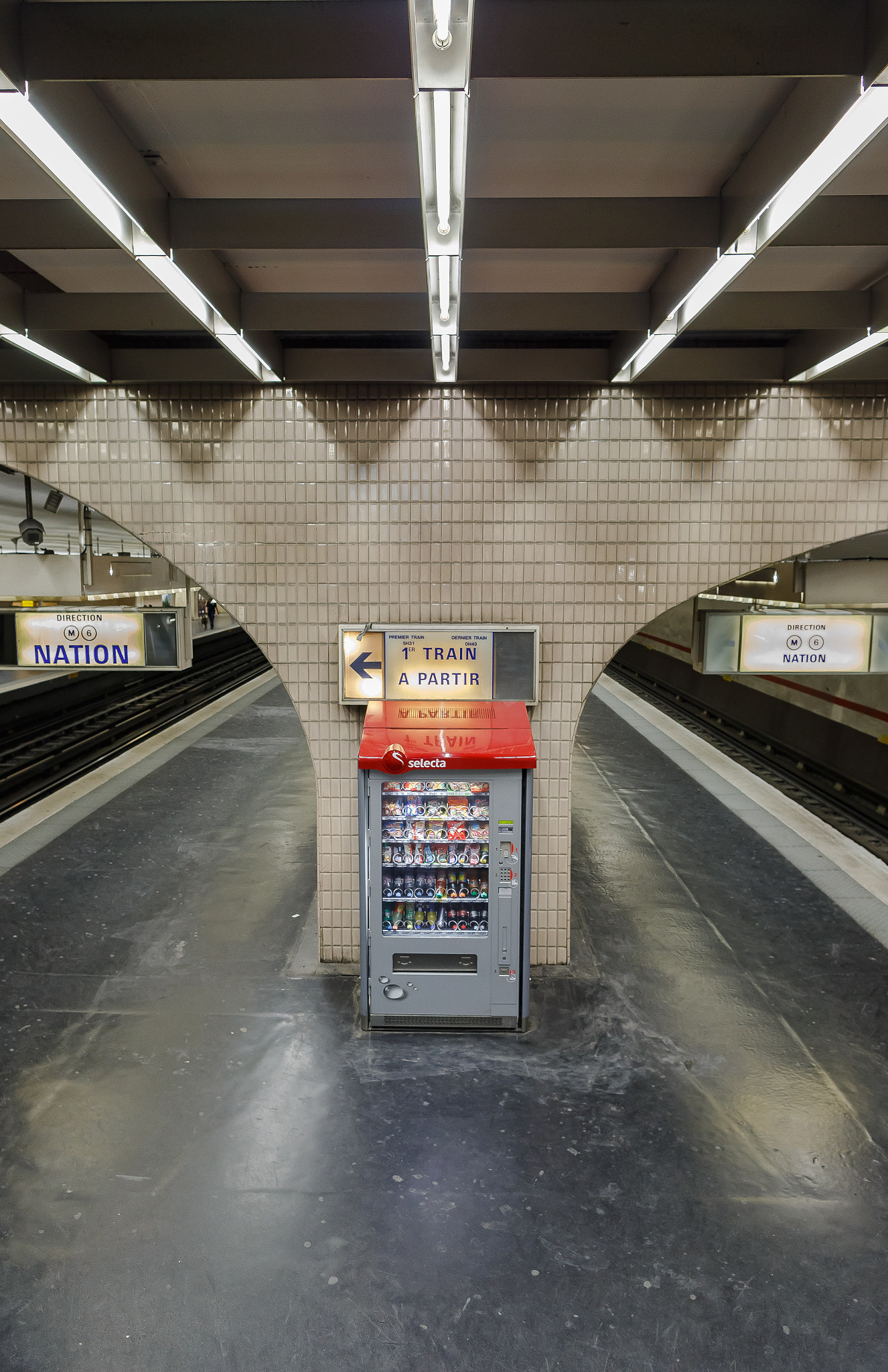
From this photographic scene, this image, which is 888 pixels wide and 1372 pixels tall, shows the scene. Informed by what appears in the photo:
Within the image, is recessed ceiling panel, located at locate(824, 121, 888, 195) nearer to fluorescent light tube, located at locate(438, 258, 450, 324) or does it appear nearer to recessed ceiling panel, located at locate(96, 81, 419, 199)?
fluorescent light tube, located at locate(438, 258, 450, 324)

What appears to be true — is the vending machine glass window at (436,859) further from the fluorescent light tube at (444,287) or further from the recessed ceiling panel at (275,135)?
the recessed ceiling panel at (275,135)

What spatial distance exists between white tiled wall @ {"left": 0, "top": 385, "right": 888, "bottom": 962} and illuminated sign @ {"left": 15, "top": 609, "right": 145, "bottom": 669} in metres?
0.98

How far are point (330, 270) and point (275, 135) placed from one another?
3.91 feet

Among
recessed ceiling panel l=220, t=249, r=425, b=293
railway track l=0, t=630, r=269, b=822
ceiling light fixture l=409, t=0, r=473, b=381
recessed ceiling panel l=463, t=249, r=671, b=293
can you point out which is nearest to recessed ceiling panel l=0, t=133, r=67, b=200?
recessed ceiling panel l=220, t=249, r=425, b=293

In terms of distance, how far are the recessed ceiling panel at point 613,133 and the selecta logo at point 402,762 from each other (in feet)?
9.45

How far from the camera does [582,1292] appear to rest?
3.22m

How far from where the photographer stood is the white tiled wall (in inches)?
209

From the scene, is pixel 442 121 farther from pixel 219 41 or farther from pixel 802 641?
pixel 802 641

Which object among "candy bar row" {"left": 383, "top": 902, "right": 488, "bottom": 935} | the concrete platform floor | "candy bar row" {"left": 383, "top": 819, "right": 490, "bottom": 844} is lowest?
the concrete platform floor

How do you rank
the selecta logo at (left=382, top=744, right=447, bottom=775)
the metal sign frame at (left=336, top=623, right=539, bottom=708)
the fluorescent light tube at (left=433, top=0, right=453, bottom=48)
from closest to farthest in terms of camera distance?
1. the fluorescent light tube at (left=433, top=0, right=453, bottom=48)
2. the selecta logo at (left=382, top=744, right=447, bottom=775)
3. the metal sign frame at (left=336, top=623, right=539, bottom=708)

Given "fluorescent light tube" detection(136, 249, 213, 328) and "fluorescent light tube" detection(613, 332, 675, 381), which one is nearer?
"fluorescent light tube" detection(136, 249, 213, 328)

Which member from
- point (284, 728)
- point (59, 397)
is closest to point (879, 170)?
point (59, 397)

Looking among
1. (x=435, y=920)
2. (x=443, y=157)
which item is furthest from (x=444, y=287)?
(x=435, y=920)

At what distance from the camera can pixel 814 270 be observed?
12.9ft
